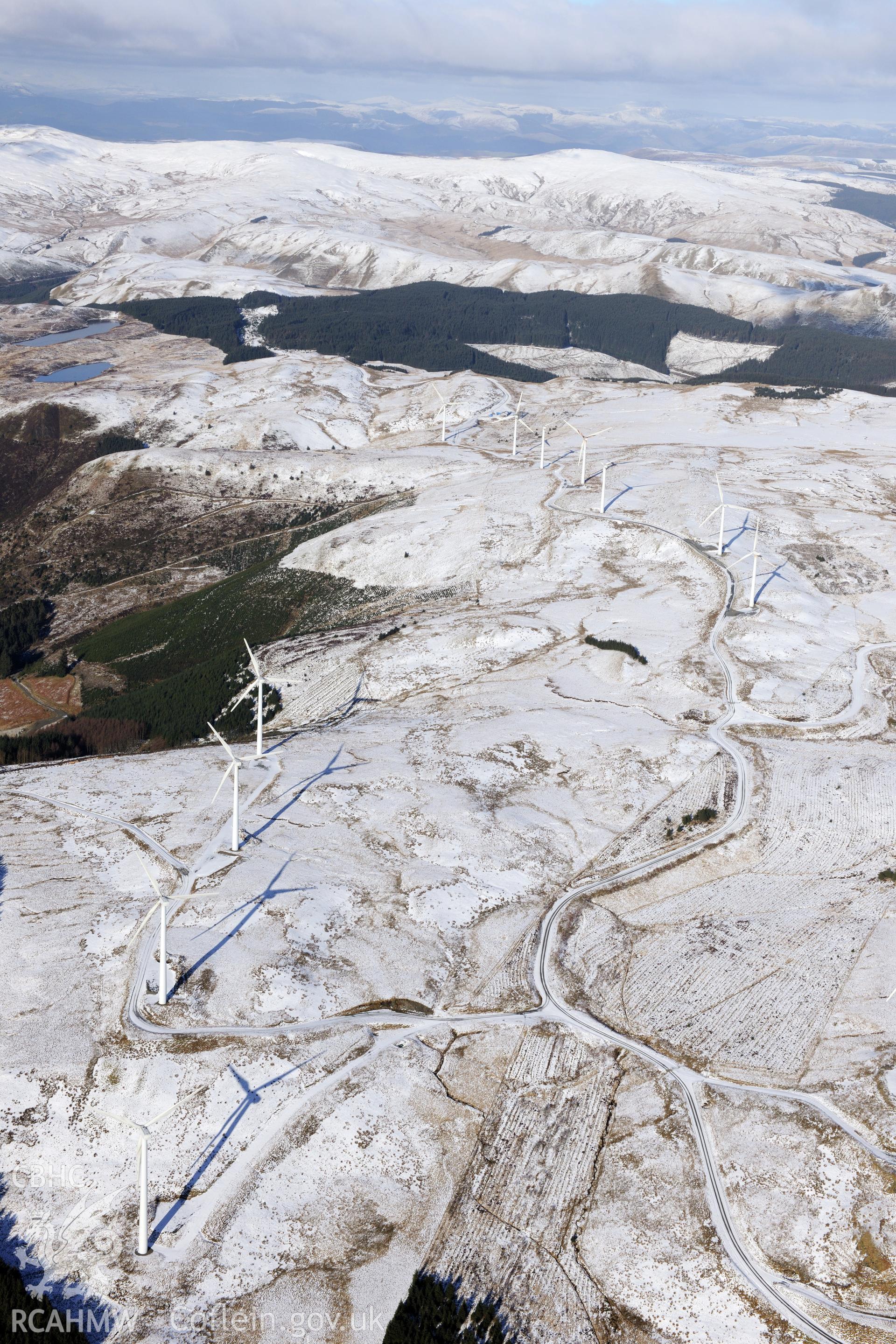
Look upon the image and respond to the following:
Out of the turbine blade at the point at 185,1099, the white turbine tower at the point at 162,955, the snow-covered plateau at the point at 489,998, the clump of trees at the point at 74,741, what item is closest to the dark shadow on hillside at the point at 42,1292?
the snow-covered plateau at the point at 489,998

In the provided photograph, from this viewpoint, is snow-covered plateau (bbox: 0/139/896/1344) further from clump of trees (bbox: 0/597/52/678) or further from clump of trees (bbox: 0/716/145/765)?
clump of trees (bbox: 0/597/52/678)

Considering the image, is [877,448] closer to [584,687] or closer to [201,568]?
[584,687]

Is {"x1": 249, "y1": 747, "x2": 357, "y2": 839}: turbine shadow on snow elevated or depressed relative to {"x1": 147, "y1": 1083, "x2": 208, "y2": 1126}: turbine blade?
elevated

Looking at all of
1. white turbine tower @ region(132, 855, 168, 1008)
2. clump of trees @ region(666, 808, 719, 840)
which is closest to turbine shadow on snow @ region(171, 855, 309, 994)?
white turbine tower @ region(132, 855, 168, 1008)

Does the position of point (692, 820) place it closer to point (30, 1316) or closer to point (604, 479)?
point (30, 1316)

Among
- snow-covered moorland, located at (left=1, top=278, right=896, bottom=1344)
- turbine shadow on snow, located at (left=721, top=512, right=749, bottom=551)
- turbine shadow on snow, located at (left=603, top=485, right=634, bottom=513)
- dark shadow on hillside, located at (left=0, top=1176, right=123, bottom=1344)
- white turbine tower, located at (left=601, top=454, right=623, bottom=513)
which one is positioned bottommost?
dark shadow on hillside, located at (left=0, top=1176, right=123, bottom=1344)

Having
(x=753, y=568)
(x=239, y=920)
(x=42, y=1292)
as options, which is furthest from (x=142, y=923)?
(x=753, y=568)
